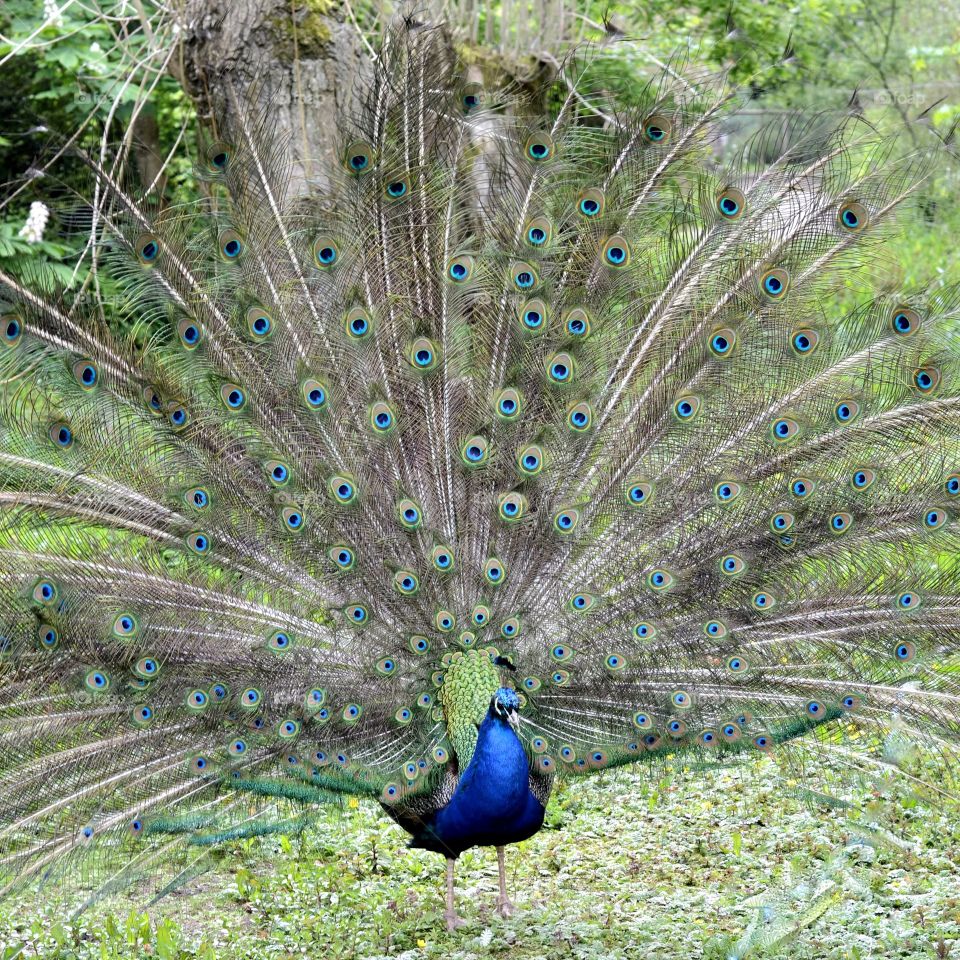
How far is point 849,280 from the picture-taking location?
4367mm

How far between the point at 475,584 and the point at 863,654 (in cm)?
136

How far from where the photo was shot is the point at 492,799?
14.3 feet

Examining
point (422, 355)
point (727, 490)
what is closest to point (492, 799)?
point (727, 490)

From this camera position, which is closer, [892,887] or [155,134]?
[892,887]

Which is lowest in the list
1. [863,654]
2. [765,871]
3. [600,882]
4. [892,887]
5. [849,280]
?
[600,882]

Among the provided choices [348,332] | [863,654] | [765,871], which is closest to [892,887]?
[765,871]

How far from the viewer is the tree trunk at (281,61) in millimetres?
5707

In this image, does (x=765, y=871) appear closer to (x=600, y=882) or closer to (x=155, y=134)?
(x=600, y=882)

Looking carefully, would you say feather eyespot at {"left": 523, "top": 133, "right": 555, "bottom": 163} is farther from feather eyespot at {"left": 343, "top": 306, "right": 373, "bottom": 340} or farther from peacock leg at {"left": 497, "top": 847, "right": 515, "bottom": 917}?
peacock leg at {"left": 497, "top": 847, "right": 515, "bottom": 917}

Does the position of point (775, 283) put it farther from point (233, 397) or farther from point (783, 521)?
point (233, 397)

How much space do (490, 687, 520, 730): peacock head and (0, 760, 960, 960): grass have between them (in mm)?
732

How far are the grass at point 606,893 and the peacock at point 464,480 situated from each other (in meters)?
0.45

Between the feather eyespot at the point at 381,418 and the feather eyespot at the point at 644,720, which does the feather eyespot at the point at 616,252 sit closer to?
the feather eyespot at the point at 381,418

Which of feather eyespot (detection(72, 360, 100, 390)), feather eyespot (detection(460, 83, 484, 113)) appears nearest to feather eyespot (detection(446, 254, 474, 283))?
feather eyespot (detection(460, 83, 484, 113))
